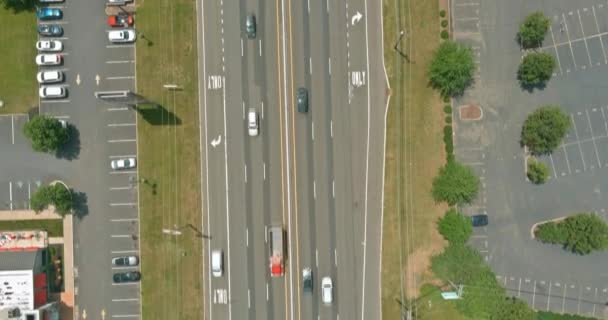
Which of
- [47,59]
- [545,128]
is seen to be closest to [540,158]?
[545,128]

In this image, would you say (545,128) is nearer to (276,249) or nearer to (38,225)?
(276,249)

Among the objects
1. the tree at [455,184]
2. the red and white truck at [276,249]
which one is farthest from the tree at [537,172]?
the red and white truck at [276,249]

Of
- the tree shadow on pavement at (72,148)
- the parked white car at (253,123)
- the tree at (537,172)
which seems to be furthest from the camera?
the tree shadow on pavement at (72,148)

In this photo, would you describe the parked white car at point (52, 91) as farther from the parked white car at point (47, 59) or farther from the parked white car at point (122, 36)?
the parked white car at point (122, 36)

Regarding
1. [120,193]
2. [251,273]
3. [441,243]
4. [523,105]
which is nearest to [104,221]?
[120,193]

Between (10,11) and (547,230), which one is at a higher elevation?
(10,11)

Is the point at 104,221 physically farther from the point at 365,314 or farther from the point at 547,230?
the point at 547,230

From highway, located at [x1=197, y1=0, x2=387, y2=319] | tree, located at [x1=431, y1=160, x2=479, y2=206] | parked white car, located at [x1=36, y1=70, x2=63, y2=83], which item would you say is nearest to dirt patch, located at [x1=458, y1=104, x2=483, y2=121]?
tree, located at [x1=431, y1=160, x2=479, y2=206]

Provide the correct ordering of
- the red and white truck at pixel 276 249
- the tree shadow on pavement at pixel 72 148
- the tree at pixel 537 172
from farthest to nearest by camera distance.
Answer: the tree shadow on pavement at pixel 72 148
the red and white truck at pixel 276 249
the tree at pixel 537 172
